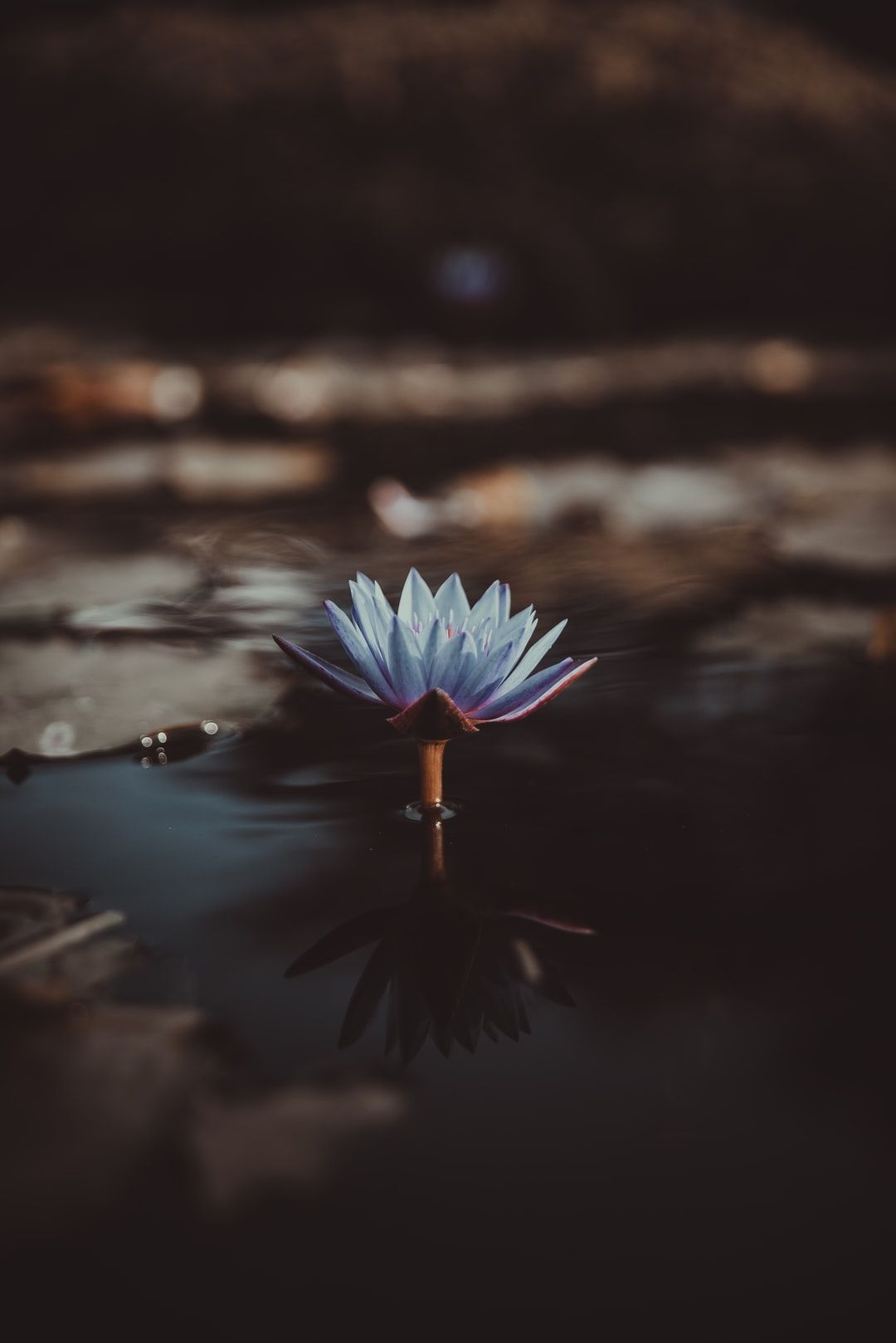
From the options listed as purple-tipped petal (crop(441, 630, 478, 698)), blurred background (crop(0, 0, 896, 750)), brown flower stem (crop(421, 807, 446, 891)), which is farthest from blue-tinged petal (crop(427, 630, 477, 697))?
blurred background (crop(0, 0, 896, 750))

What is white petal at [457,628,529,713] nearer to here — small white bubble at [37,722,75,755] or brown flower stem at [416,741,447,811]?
brown flower stem at [416,741,447,811]

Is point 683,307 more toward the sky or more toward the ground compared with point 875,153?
more toward the ground

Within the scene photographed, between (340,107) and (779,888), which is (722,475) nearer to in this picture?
(779,888)

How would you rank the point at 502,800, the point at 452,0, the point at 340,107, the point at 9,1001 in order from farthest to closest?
the point at 452,0 < the point at 340,107 < the point at 502,800 < the point at 9,1001

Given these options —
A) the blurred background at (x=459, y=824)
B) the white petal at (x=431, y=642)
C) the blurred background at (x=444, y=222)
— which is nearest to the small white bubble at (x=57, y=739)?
the blurred background at (x=459, y=824)

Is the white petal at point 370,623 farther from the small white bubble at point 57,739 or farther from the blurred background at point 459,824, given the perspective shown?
the small white bubble at point 57,739

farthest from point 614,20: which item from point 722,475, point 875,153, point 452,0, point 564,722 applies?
point 564,722

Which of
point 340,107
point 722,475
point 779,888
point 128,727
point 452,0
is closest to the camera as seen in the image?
point 779,888

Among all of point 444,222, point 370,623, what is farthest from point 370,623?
point 444,222
